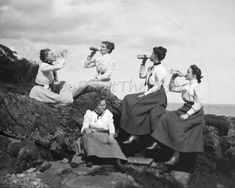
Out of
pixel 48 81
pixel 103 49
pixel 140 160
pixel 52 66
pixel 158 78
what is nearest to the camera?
pixel 140 160

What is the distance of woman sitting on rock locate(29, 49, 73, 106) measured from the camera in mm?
8609

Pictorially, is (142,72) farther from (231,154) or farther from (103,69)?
(231,154)

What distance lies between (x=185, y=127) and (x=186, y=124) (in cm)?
7

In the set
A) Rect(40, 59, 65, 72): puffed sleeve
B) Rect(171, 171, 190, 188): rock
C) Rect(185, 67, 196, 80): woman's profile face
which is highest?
Rect(40, 59, 65, 72): puffed sleeve

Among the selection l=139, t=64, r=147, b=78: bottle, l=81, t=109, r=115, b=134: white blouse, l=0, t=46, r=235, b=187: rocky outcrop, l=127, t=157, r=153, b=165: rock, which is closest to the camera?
l=0, t=46, r=235, b=187: rocky outcrop

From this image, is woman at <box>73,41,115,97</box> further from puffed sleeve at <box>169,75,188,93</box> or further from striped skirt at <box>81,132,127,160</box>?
striped skirt at <box>81,132,127,160</box>

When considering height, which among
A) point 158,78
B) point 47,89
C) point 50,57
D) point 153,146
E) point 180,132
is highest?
point 50,57

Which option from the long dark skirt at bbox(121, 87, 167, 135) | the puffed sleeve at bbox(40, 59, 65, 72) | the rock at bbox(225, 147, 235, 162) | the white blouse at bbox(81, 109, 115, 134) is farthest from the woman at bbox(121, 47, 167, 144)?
the rock at bbox(225, 147, 235, 162)

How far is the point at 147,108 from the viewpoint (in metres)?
8.08

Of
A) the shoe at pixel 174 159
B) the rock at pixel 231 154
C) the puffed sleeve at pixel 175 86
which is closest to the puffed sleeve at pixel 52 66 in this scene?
the puffed sleeve at pixel 175 86

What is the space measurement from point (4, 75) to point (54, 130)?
2683 millimetres

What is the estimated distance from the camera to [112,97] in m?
8.85

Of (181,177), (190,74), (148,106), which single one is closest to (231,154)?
(181,177)

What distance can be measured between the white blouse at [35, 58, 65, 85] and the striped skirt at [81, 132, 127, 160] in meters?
2.07
